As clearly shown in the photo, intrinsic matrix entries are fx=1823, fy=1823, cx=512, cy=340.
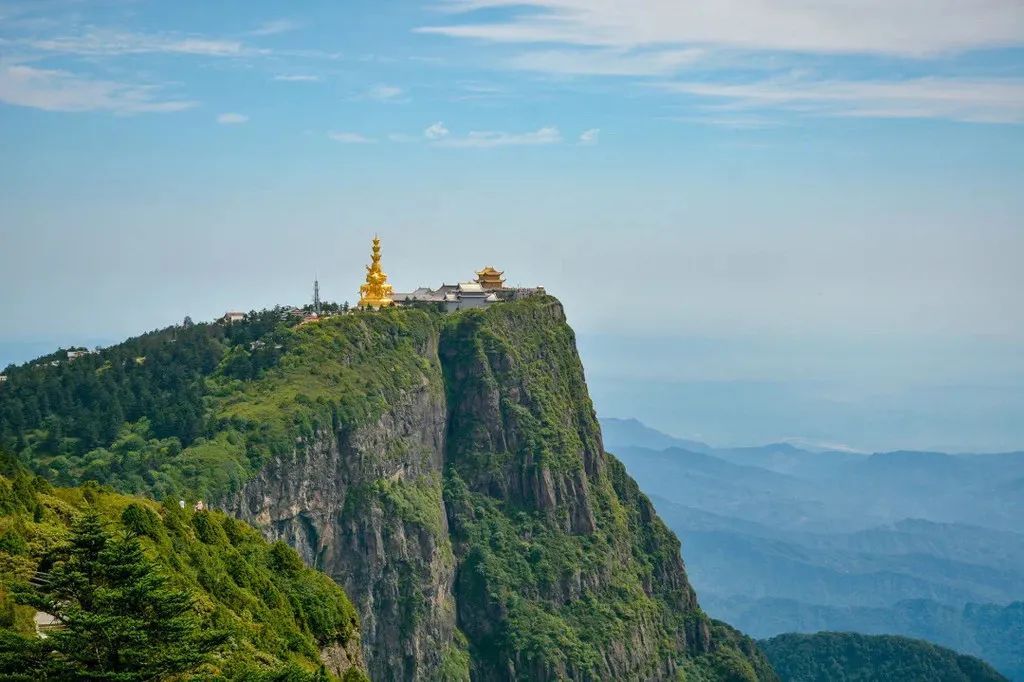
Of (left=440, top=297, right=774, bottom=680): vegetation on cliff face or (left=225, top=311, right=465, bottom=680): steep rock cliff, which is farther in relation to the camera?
(left=440, top=297, right=774, bottom=680): vegetation on cliff face

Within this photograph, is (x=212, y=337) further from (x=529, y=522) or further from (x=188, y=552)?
(x=188, y=552)

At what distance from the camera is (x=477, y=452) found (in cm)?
16750

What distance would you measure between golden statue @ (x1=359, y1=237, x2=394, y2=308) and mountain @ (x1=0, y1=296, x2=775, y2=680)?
3.43 metres

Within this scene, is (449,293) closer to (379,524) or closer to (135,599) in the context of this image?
(379,524)

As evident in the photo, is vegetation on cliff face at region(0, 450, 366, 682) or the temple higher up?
the temple

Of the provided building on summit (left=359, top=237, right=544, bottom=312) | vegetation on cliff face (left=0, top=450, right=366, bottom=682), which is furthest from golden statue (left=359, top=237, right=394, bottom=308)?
vegetation on cliff face (left=0, top=450, right=366, bottom=682)

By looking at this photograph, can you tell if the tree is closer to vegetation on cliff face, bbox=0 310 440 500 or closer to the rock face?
vegetation on cliff face, bbox=0 310 440 500

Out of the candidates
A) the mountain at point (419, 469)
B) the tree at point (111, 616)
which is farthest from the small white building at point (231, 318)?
the tree at point (111, 616)

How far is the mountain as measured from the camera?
418ft

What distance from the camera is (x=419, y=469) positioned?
153500 mm

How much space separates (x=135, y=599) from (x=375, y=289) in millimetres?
109078

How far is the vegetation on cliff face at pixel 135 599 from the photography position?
2207 inches

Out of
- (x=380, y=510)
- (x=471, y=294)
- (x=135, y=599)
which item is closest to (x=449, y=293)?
(x=471, y=294)

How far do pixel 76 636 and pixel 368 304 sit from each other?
360ft
